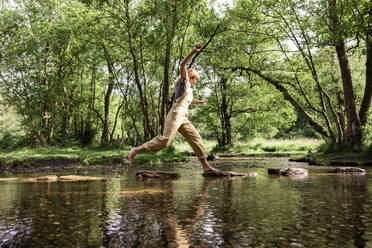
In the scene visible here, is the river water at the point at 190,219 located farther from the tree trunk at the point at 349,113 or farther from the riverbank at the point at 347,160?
the tree trunk at the point at 349,113

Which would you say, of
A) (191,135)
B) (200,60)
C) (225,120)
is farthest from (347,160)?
(225,120)

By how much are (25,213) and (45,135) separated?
978 inches

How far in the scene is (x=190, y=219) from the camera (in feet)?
11.0

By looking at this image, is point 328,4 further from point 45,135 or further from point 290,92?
point 45,135

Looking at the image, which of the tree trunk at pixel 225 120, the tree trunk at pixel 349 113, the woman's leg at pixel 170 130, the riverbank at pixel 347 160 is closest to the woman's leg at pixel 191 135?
the woman's leg at pixel 170 130

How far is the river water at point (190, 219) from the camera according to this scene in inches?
99.7

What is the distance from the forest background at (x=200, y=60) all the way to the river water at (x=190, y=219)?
9508 mm

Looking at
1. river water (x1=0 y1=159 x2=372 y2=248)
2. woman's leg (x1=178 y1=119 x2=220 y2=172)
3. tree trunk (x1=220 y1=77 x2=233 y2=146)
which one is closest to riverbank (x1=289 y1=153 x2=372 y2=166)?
woman's leg (x1=178 y1=119 x2=220 y2=172)

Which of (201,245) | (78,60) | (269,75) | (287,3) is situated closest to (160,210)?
(201,245)

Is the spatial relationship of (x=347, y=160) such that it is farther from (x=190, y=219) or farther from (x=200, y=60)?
(x=200, y=60)

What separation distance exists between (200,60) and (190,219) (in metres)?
26.9

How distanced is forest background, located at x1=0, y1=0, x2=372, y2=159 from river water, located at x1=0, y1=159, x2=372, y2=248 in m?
9.51

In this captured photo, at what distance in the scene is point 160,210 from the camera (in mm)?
3846

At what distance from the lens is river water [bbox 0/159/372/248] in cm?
253
